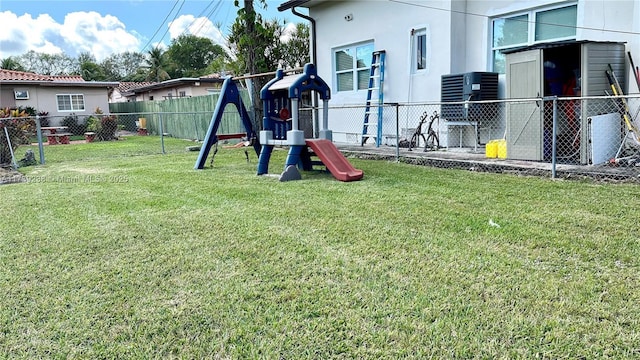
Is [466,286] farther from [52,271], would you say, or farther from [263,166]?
[263,166]

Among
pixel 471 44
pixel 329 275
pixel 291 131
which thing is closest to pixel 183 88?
pixel 471 44

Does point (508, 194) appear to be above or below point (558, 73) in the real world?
below

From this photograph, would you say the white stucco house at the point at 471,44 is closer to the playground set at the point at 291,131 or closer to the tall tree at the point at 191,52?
the playground set at the point at 291,131

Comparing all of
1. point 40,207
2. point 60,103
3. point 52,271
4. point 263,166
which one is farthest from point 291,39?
point 52,271

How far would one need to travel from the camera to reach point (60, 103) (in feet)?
75.9

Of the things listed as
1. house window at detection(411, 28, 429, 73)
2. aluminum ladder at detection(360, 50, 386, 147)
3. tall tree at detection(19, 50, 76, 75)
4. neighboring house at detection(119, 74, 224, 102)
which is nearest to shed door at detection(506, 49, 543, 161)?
house window at detection(411, 28, 429, 73)

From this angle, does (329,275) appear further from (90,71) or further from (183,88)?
(90,71)

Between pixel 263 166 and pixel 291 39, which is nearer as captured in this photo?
pixel 263 166

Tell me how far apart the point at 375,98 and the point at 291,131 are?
435 centimetres

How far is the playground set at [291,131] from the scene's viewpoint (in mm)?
6852

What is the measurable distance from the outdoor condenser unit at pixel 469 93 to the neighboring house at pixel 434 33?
32cm

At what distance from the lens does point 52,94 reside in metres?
22.8

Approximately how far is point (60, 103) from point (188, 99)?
8536 millimetres

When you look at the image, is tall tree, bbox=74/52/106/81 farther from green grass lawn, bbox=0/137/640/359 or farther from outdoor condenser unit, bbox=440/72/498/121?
green grass lawn, bbox=0/137/640/359
